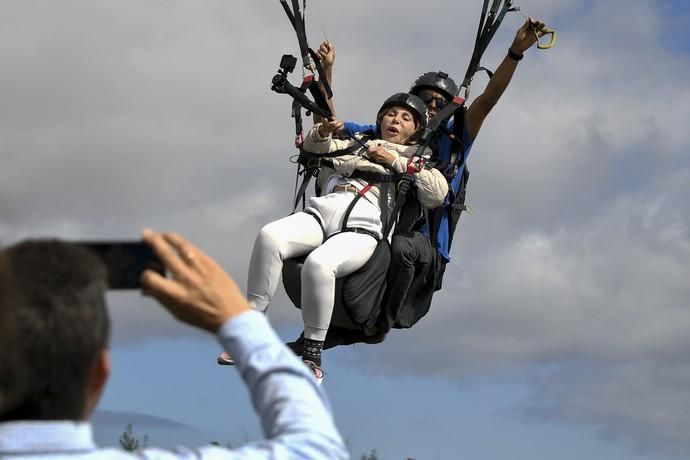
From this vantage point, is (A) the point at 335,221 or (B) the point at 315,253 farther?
(A) the point at 335,221

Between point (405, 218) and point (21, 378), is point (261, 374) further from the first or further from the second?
point (405, 218)

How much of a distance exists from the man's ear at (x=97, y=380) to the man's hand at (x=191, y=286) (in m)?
0.13

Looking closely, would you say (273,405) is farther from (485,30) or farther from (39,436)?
(485,30)

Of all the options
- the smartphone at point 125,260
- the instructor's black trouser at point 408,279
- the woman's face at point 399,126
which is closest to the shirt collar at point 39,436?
the smartphone at point 125,260

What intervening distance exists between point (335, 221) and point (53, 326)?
651cm

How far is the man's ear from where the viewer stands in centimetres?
181

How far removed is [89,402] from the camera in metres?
1.82

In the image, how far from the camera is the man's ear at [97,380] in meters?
1.81

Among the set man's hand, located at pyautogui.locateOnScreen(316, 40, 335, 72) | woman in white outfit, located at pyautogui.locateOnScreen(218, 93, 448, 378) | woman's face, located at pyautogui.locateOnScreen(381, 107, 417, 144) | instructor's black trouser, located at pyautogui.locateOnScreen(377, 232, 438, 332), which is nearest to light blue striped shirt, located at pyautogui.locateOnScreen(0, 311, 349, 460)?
woman in white outfit, located at pyautogui.locateOnScreen(218, 93, 448, 378)

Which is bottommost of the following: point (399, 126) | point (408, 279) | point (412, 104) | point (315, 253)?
point (315, 253)

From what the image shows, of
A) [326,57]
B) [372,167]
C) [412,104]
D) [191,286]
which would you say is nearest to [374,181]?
[372,167]

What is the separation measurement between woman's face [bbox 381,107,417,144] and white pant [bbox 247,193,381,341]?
1.69ft

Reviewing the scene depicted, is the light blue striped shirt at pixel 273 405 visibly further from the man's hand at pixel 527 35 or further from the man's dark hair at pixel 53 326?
the man's hand at pixel 527 35

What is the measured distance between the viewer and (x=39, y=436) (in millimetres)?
1716
